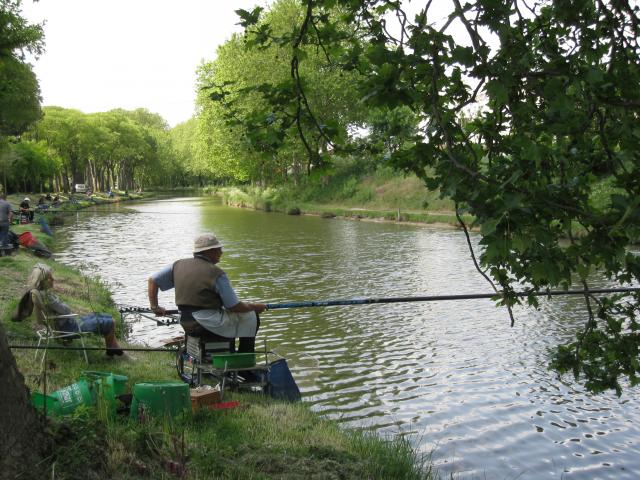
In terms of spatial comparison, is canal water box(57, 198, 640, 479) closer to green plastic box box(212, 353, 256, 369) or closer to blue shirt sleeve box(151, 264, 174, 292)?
green plastic box box(212, 353, 256, 369)

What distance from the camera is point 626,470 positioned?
22.1 ft

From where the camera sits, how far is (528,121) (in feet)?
13.6

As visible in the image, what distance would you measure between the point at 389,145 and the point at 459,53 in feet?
4.44

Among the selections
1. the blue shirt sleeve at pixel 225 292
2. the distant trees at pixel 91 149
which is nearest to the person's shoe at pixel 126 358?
the blue shirt sleeve at pixel 225 292

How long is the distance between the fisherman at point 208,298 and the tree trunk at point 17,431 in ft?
10.7

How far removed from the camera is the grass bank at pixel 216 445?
413cm

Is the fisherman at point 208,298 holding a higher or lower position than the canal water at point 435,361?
higher

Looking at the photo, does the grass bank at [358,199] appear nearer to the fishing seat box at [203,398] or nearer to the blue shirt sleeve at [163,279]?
the blue shirt sleeve at [163,279]

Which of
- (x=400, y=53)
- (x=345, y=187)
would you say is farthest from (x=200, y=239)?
(x=345, y=187)

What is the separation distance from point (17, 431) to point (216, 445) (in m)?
1.61

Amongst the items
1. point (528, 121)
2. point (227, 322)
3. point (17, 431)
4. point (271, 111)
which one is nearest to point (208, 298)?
point (227, 322)

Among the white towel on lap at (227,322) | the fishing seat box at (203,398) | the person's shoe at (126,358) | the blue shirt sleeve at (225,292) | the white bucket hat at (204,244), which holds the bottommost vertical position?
the person's shoe at (126,358)

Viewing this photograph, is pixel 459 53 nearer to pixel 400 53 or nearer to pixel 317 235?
pixel 400 53

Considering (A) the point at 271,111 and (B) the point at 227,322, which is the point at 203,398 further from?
(A) the point at 271,111
